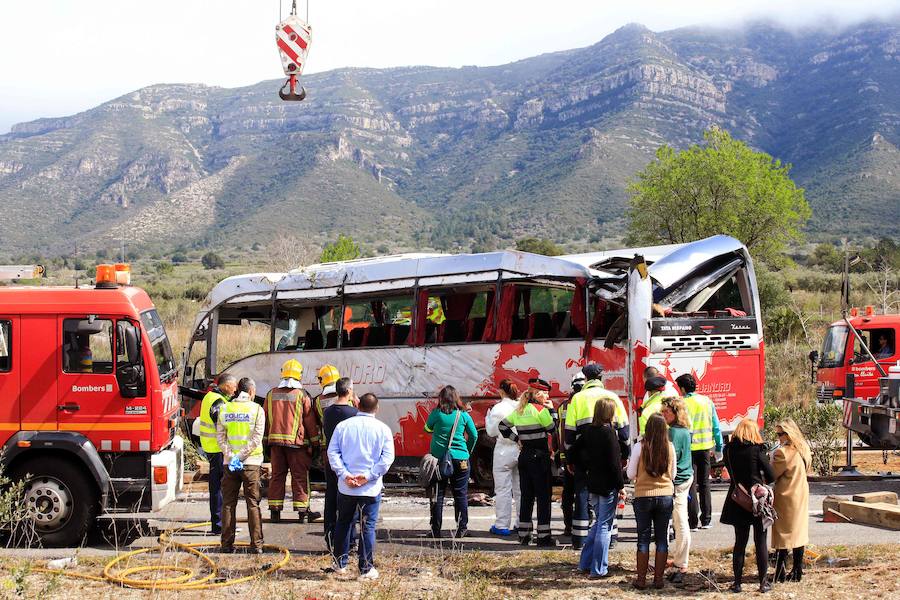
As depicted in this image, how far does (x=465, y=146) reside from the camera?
122250 mm

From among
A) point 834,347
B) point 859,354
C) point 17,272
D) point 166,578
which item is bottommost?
point 166,578

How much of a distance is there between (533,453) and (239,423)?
122 inches

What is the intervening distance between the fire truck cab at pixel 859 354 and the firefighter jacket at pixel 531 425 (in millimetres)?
12876

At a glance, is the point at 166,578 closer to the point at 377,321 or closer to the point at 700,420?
the point at 700,420

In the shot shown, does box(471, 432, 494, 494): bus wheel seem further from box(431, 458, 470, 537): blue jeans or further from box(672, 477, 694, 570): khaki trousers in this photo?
box(672, 477, 694, 570): khaki trousers

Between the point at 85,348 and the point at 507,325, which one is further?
the point at 507,325

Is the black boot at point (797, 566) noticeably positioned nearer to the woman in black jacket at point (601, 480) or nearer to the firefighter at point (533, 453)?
the woman in black jacket at point (601, 480)

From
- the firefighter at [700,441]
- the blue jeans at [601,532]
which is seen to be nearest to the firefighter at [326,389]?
the blue jeans at [601,532]

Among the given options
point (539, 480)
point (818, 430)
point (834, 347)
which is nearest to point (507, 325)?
point (539, 480)

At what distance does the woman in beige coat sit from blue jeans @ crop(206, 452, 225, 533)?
5.60 m

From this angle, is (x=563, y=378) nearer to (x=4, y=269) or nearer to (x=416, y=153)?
(x=4, y=269)

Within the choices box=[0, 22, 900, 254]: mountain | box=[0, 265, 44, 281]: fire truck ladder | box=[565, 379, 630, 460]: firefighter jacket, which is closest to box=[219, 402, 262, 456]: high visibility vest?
box=[565, 379, 630, 460]: firefighter jacket

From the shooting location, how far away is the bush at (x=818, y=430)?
1609 centimetres

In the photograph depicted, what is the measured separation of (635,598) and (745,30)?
155 metres
